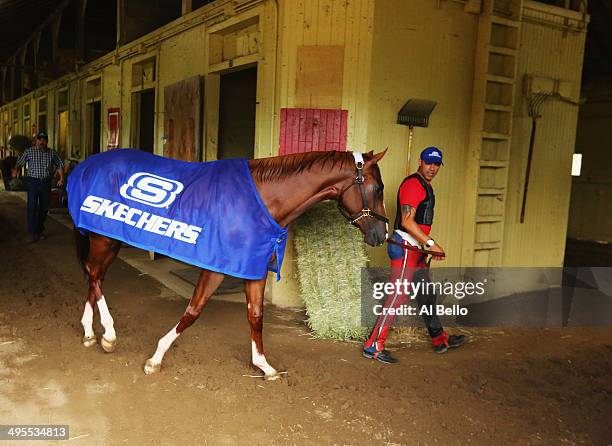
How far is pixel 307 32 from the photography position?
540cm

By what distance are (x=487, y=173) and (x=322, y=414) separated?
3863 millimetres

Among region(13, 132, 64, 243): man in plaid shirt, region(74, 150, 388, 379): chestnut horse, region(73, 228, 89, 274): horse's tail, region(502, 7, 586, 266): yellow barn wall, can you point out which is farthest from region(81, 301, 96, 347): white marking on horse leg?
region(13, 132, 64, 243): man in plaid shirt

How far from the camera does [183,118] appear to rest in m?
7.35

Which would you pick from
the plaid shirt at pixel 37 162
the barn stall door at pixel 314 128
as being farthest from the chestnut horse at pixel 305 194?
the plaid shirt at pixel 37 162

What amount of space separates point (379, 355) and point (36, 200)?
21.9 feet

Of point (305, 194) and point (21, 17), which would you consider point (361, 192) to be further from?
point (21, 17)

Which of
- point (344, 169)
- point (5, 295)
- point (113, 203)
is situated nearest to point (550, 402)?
point (344, 169)

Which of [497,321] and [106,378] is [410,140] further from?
[106,378]

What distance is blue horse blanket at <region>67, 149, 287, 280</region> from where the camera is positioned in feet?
11.5

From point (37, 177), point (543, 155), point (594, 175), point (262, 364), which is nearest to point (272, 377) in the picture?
point (262, 364)

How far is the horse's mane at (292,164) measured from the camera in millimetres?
3660

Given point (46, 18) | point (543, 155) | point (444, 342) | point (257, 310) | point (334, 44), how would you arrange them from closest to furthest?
point (257, 310) < point (444, 342) < point (334, 44) < point (543, 155) < point (46, 18)

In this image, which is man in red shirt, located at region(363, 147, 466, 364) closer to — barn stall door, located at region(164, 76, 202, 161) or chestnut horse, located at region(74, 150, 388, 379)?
chestnut horse, located at region(74, 150, 388, 379)

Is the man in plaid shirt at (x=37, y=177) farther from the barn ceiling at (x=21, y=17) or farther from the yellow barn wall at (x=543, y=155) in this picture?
the yellow barn wall at (x=543, y=155)
